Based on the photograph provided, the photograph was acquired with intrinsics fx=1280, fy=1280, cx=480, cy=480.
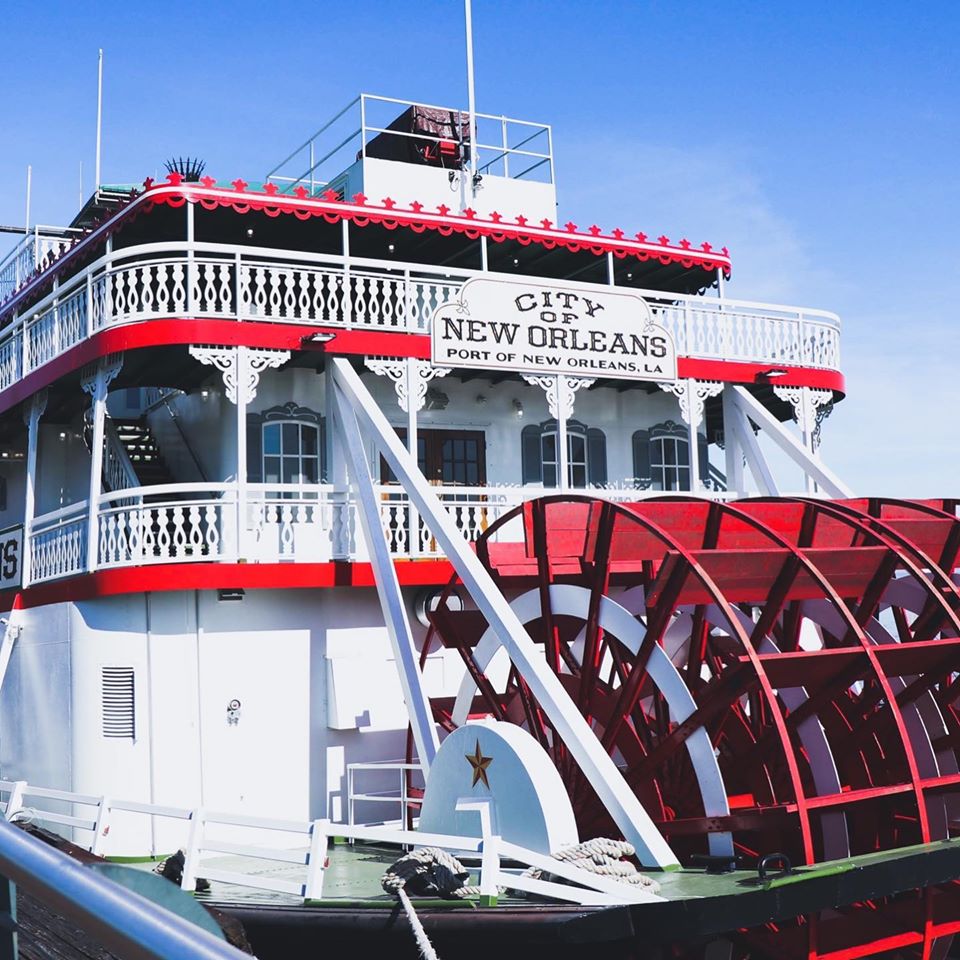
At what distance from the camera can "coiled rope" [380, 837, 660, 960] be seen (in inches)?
257

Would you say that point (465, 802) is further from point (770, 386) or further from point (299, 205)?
point (770, 386)

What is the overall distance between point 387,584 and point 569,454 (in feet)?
11.9

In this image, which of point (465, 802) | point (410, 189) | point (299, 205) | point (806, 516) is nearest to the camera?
point (465, 802)

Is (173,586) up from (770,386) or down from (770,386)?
down

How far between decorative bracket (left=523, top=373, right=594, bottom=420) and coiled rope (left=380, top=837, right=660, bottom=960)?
187 inches

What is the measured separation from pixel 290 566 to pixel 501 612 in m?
2.30

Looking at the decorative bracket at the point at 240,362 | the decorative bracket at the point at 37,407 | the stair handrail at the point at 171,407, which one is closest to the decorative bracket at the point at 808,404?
the decorative bracket at the point at 240,362

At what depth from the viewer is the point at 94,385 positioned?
10.7 meters

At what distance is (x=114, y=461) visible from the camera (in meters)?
12.1

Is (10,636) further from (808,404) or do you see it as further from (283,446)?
(808,404)

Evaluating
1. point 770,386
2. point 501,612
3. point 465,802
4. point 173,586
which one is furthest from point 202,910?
point 770,386

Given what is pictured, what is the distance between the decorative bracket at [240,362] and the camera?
394 inches

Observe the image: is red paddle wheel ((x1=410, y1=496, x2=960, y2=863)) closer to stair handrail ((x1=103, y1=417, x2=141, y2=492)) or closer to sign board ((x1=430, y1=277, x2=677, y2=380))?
sign board ((x1=430, y1=277, x2=677, y2=380))

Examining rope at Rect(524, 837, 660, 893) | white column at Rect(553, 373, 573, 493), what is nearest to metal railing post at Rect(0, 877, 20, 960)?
rope at Rect(524, 837, 660, 893)
